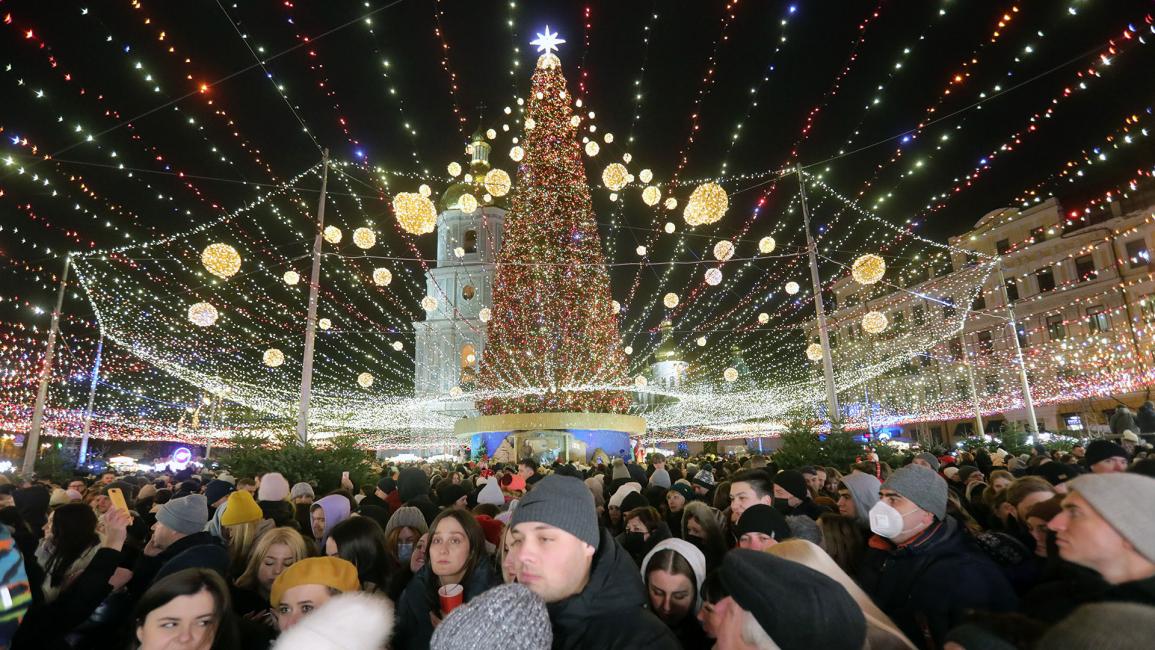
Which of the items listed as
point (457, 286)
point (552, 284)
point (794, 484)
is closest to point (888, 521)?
point (794, 484)

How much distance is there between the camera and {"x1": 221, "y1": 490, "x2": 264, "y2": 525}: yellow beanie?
497 cm

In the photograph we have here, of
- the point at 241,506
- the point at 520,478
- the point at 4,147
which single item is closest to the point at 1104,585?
the point at 241,506

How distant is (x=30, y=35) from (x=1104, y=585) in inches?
445

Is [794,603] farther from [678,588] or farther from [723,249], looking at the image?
[723,249]

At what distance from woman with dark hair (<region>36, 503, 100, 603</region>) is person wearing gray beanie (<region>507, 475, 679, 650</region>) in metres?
3.64

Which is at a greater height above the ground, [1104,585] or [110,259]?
[110,259]

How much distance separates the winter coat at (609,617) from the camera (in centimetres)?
200

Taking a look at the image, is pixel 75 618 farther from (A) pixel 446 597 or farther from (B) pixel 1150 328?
(B) pixel 1150 328

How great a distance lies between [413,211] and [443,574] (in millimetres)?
9360

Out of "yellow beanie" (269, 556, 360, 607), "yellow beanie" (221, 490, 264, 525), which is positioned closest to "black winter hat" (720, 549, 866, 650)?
"yellow beanie" (269, 556, 360, 607)

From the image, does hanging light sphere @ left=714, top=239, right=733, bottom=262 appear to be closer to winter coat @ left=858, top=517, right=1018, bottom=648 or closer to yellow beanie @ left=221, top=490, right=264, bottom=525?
winter coat @ left=858, top=517, right=1018, bottom=648

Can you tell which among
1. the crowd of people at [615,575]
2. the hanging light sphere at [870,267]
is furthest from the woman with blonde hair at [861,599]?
the hanging light sphere at [870,267]

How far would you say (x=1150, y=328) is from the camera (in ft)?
76.8

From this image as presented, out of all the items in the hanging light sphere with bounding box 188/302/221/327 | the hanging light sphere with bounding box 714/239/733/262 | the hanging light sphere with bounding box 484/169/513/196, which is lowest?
the hanging light sphere with bounding box 188/302/221/327
